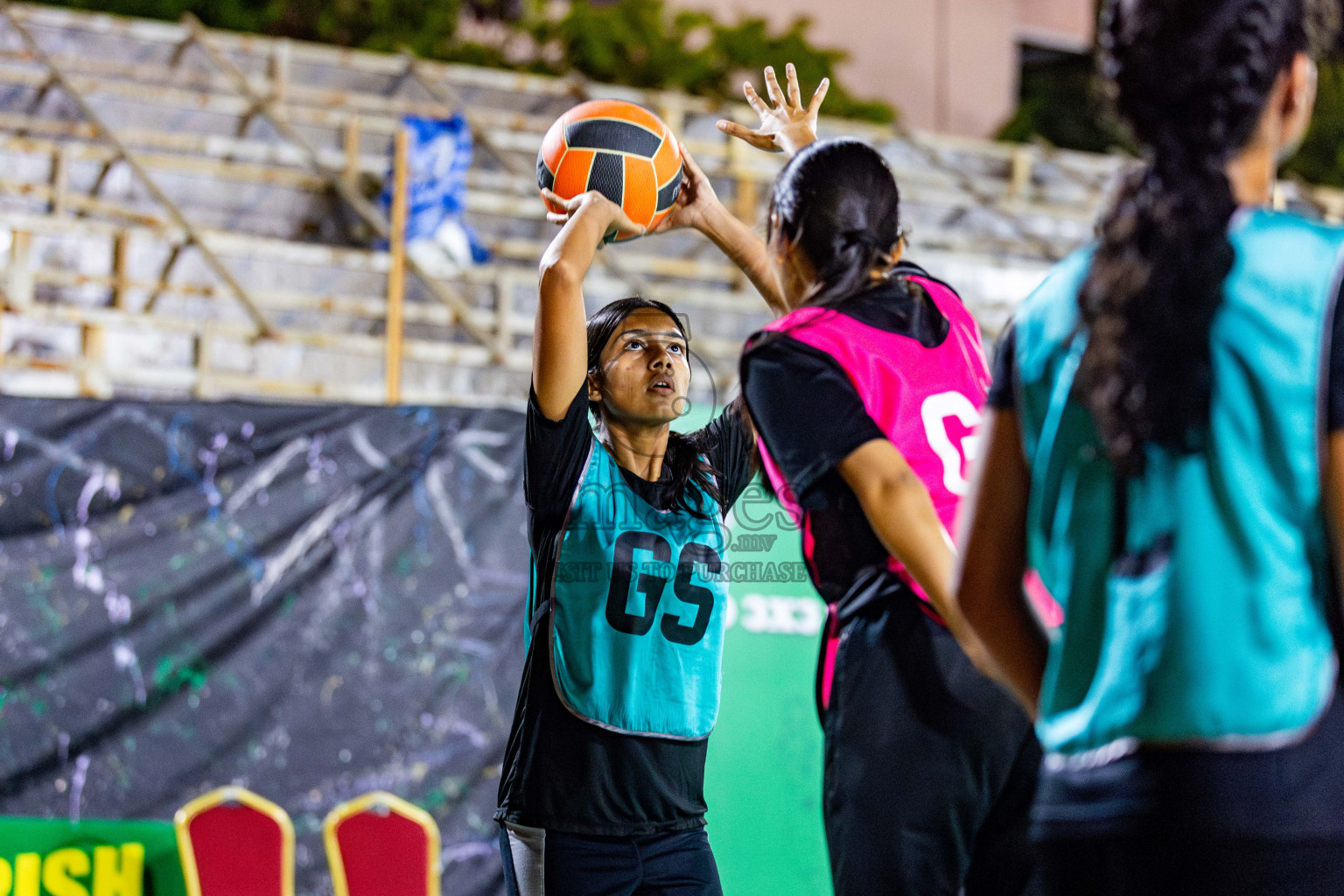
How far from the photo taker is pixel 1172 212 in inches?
50.4

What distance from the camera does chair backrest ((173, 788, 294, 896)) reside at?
464 centimetres

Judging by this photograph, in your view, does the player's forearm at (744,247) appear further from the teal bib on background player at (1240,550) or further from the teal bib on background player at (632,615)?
the teal bib on background player at (1240,550)

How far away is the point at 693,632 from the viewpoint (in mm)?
2863

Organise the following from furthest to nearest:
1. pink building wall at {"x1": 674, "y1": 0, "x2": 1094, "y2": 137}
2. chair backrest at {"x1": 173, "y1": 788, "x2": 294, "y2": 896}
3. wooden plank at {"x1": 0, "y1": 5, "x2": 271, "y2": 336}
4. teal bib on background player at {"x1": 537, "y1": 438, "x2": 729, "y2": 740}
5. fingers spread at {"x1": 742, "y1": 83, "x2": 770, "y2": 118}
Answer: pink building wall at {"x1": 674, "y1": 0, "x2": 1094, "y2": 137}, wooden plank at {"x1": 0, "y1": 5, "x2": 271, "y2": 336}, chair backrest at {"x1": 173, "y1": 788, "x2": 294, "y2": 896}, fingers spread at {"x1": 742, "y1": 83, "x2": 770, "y2": 118}, teal bib on background player at {"x1": 537, "y1": 438, "x2": 729, "y2": 740}

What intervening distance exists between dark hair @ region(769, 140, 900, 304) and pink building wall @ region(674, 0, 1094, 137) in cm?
1557

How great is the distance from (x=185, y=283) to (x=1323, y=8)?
32.0 feet

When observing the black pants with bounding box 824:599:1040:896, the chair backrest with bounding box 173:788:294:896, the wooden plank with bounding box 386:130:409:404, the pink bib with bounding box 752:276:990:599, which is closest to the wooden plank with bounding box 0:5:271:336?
the wooden plank with bounding box 386:130:409:404

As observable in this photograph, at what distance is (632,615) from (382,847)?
8.21 feet

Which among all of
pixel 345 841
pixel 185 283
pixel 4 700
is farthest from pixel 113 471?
pixel 185 283

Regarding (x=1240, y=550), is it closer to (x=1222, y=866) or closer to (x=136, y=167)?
(x=1222, y=866)

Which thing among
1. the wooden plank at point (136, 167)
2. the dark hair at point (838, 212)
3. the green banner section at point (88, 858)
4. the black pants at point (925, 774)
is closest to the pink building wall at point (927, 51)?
the wooden plank at point (136, 167)

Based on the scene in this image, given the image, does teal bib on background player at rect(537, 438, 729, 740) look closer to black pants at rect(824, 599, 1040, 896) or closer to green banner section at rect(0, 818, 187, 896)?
black pants at rect(824, 599, 1040, 896)

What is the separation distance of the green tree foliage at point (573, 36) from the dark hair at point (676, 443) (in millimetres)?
10485

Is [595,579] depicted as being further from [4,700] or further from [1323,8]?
[4,700]
